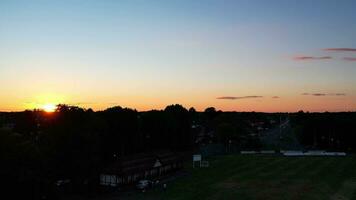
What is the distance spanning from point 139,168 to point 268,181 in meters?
16.6

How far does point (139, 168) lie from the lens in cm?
5784

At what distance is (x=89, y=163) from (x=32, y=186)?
418 inches

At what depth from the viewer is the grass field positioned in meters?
47.8

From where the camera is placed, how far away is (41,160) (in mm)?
43125

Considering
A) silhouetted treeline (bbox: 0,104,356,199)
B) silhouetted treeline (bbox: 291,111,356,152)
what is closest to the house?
silhouetted treeline (bbox: 0,104,356,199)

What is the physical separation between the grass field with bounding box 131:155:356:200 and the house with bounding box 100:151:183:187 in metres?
3.57

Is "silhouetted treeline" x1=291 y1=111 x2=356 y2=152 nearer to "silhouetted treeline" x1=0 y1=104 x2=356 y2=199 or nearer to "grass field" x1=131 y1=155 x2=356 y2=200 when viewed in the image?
"grass field" x1=131 y1=155 x2=356 y2=200

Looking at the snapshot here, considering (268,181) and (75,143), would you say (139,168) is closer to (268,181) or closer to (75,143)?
(75,143)

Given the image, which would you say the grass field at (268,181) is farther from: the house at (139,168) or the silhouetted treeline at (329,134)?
the silhouetted treeline at (329,134)

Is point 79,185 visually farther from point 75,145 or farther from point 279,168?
point 279,168

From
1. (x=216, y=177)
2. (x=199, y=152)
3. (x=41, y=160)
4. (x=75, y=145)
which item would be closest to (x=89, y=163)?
(x=75, y=145)

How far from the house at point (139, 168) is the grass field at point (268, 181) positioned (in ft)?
11.7

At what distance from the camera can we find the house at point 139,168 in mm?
54125

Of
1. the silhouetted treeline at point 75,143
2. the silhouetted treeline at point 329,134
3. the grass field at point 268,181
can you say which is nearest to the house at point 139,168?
the silhouetted treeline at point 75,143
